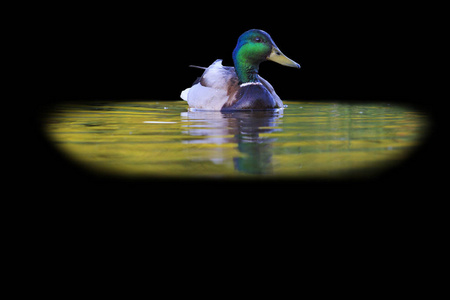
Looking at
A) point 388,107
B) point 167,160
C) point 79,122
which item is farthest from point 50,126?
point 388,107

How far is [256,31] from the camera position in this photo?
293 inches

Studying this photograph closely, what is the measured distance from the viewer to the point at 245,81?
25.0 feet

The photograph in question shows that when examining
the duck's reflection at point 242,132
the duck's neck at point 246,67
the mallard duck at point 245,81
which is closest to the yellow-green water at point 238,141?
the duck's reflection at point 242,132

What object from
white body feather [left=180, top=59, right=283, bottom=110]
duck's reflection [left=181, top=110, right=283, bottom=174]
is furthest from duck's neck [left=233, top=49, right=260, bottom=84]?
duck's reflection [left=181, top=110, right=283, bottom=174]

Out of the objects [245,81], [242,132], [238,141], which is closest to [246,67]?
[245,81]

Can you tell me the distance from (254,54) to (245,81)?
38 centimetres

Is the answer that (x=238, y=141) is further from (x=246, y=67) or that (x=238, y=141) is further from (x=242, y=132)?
(x=246, y=67)

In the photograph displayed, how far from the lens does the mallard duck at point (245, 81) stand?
7.29m

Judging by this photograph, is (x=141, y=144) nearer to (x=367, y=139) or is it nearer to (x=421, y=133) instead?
(x=367, y=139)

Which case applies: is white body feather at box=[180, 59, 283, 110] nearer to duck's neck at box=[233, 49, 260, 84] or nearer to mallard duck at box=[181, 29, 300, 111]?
mallard duck at box=[181, 29, 300, 111]

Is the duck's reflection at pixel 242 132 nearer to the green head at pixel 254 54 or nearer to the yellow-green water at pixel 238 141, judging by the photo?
the yellow-green water at pixel 238 141

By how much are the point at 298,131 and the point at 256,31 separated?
252cm

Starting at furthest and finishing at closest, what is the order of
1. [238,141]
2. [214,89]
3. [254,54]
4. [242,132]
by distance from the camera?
[214,89] < [254,54] < [242,132] < [238,141]

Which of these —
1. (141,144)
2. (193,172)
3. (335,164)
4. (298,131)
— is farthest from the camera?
(298,131)
